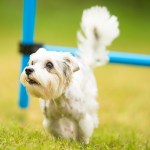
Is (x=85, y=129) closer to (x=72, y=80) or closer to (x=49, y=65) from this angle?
(x=72, y=80)

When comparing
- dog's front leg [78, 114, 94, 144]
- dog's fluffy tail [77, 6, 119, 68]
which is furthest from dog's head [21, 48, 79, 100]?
dog's fluffy tail [77, 6, 119, 68]

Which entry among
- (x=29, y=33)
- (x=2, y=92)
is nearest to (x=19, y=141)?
(x=29, y=33)

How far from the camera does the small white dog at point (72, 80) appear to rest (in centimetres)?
633

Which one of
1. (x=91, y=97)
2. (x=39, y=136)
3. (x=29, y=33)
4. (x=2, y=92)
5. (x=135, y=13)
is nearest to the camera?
(x=39, y=136)

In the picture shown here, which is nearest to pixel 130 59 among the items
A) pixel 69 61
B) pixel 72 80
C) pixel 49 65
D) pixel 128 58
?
pixel 128 58

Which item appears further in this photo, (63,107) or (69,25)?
(69,25)

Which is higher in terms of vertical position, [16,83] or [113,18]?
[113,18]

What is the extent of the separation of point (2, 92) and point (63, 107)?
229 inches

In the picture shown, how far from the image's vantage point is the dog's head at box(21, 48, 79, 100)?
6.21 metres

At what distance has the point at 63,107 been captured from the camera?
267 inches

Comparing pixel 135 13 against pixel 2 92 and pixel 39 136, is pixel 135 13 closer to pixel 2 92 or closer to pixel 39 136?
pixel 2 92

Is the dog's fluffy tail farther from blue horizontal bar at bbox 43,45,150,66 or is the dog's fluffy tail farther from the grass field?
the grass field

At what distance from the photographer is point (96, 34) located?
7.87 metres

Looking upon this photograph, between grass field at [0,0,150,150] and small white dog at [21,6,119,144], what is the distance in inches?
8.2
